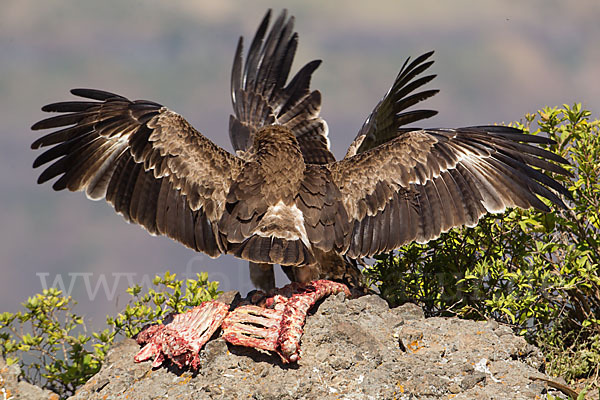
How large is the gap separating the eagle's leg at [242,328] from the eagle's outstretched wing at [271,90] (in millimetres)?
5029

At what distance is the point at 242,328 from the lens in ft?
18.8

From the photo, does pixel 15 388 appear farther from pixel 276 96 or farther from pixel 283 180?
pixel 276 96

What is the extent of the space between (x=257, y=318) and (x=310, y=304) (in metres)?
0.51

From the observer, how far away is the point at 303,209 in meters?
6.88

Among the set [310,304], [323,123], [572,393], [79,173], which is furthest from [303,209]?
[323,123]

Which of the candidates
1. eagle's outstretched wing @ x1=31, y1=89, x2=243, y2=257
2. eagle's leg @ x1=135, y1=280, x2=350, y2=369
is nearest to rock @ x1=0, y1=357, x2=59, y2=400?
eagle's leg @ x1=135, y1=280, x2=350, y2=369

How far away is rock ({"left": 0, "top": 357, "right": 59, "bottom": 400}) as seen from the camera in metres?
6.50

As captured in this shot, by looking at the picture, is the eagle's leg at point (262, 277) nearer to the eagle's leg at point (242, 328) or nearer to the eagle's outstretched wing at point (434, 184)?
the eagle's leg at point (242, 328)

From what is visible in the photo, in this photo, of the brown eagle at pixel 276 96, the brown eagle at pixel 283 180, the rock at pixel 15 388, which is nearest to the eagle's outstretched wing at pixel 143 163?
the brown eagle at pixel 283 180

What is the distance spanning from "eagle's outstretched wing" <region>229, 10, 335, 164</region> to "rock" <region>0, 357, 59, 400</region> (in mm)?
5428

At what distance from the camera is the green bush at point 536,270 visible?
7.01 metres

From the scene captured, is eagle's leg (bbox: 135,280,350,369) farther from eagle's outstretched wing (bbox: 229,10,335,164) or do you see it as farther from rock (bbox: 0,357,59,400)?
eagle's outstretched wing (bbox: 229,10,335,164)

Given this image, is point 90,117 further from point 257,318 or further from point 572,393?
point 572,393

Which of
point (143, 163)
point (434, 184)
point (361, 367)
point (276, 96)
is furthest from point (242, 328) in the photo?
point (276, 96)
